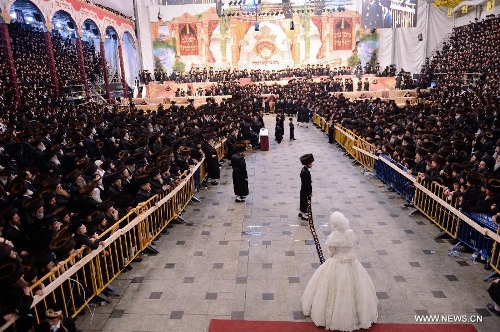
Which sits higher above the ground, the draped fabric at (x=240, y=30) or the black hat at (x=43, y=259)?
the draped fabric at (x=240, y=30)

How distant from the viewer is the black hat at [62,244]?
14.9ft

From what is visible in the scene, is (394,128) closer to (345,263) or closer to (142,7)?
(345,263)

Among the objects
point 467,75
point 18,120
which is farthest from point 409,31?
point 18,120

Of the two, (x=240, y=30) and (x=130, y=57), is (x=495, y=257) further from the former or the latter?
(x=130, y=57)

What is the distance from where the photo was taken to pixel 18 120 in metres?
14.6

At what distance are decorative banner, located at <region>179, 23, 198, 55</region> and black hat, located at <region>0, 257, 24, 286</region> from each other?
3508 centimetres

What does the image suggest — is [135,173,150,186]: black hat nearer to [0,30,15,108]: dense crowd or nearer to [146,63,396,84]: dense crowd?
[0,30,15,108]: dense crowd

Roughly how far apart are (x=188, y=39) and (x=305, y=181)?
31.9 meters

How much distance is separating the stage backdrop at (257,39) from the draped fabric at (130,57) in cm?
200

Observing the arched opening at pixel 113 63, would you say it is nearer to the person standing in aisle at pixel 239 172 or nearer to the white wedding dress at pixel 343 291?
the person standing in aisle at pixel 239 172

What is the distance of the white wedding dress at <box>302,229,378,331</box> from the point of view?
4.22 m

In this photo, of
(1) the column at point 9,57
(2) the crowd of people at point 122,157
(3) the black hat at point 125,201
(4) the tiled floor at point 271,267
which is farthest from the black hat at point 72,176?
(1) the column at point 9,57

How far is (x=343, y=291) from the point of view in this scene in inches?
166

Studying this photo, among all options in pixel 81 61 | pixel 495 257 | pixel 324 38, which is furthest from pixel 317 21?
pixel 495 257
